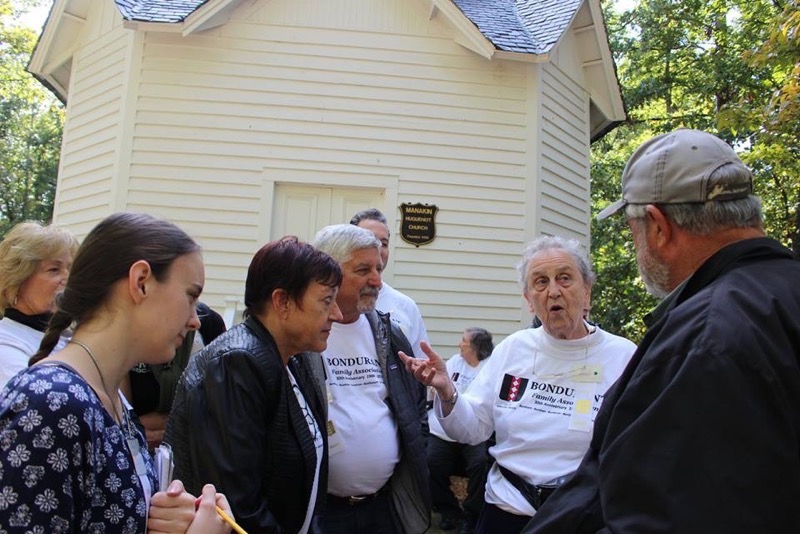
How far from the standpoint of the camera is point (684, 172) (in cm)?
160

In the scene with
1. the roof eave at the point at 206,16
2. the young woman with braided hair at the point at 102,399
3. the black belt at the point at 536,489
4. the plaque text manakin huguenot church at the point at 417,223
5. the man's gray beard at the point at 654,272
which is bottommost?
the black belt at the point at 536,489

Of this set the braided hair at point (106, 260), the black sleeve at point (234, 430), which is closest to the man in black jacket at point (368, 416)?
the black sleeve at point (234, 430)

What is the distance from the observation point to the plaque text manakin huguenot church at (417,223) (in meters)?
7.55

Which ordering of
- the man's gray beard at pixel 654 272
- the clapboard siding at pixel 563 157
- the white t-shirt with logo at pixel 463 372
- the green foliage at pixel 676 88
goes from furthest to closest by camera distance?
the green foliage at pixel 676 88 → the clapboard siding at pixel 563 157 → the white t-shirt with logo at pixel 463 372 → the man's gray beard at pixel 654 272

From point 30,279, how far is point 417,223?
5.18m

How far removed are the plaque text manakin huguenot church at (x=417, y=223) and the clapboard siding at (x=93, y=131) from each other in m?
3.47

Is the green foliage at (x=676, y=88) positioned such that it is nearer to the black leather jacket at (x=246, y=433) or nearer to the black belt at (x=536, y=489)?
the black belt at (x=536, y=489)

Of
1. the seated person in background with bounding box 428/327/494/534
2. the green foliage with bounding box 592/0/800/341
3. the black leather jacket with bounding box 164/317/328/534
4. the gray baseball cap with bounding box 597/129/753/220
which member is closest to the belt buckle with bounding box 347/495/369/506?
the black leather jacket with bounding box 164/317/328/534

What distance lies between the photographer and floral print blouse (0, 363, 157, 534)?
1.22 m

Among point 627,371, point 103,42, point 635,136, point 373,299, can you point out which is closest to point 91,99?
point 103,42

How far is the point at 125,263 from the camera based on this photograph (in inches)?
60.7

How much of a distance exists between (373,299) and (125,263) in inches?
63.6

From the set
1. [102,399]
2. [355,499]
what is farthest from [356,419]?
[102,399]

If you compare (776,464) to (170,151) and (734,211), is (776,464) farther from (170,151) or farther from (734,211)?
(170,151)
